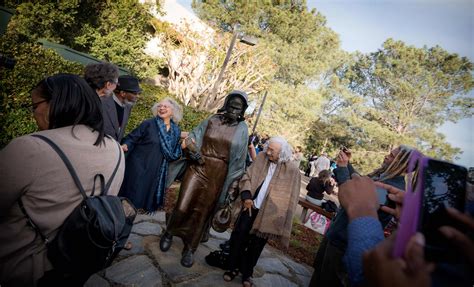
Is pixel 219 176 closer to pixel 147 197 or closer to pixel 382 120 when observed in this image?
pixel 147 197

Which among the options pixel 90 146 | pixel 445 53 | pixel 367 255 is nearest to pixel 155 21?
pixel 90 146

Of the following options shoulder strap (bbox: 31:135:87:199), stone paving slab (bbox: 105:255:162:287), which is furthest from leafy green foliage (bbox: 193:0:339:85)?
shoulder strap (bbox: 31:135:87:199)

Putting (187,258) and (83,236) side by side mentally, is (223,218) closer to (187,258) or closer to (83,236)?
(187,258)

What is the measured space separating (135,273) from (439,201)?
2.92 m

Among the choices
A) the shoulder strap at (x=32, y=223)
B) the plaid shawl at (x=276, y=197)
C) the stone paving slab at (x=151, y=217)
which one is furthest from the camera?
the stone paving slab at (x=151, y=217)

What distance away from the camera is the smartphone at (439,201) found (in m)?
0.77

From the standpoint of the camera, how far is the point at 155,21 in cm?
1352

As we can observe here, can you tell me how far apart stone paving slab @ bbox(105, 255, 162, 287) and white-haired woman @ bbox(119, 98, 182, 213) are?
2.19 feet

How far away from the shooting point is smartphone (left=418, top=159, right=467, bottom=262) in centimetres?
77

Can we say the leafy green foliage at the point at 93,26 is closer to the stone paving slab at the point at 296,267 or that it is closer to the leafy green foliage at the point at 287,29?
the stone paving slab at the point at 296,267

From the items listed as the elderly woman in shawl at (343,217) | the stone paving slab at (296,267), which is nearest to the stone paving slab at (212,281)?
the elderly woman in shawl at (343,217)

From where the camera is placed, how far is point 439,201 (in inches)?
34.5

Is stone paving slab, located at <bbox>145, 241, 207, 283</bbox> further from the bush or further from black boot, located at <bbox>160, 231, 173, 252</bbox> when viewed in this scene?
the bush

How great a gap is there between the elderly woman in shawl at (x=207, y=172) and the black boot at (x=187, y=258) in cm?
4
